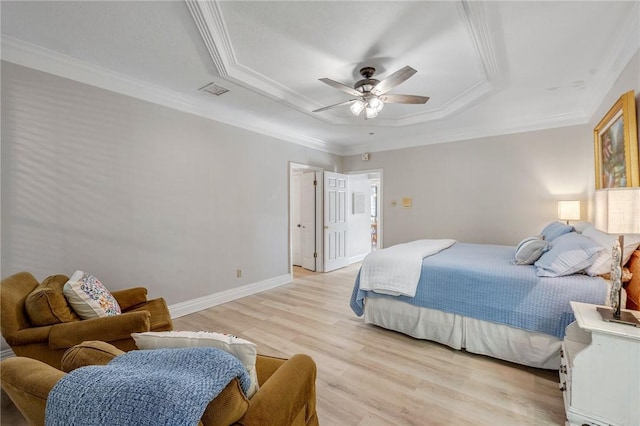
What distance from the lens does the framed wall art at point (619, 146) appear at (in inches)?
78.0

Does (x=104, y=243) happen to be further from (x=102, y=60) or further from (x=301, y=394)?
(x=301, y=394)

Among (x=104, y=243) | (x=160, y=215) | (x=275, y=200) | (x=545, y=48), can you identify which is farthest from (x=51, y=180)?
(x=545, y=48)

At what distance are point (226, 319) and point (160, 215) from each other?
1.42m

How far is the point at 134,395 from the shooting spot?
2.30 feet

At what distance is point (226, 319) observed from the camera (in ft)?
10.5

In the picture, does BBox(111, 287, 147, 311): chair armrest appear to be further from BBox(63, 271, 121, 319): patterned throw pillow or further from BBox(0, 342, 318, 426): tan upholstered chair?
BBox(0, 342, 318, 426): tan upholstered chair

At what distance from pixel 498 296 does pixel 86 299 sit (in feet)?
10.2

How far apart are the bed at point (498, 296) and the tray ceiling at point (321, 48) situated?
62.9 inches

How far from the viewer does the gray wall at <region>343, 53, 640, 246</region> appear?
3799mm

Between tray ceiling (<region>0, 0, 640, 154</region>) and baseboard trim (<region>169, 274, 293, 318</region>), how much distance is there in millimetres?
2392

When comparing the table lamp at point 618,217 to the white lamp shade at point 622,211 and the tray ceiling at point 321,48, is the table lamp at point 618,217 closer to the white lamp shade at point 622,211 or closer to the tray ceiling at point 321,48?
the white lamp shade at point 622,211

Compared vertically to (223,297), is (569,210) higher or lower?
higher

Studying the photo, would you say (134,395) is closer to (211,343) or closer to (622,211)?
(211,343)

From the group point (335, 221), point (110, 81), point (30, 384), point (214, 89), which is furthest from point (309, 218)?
point (30, 384)
